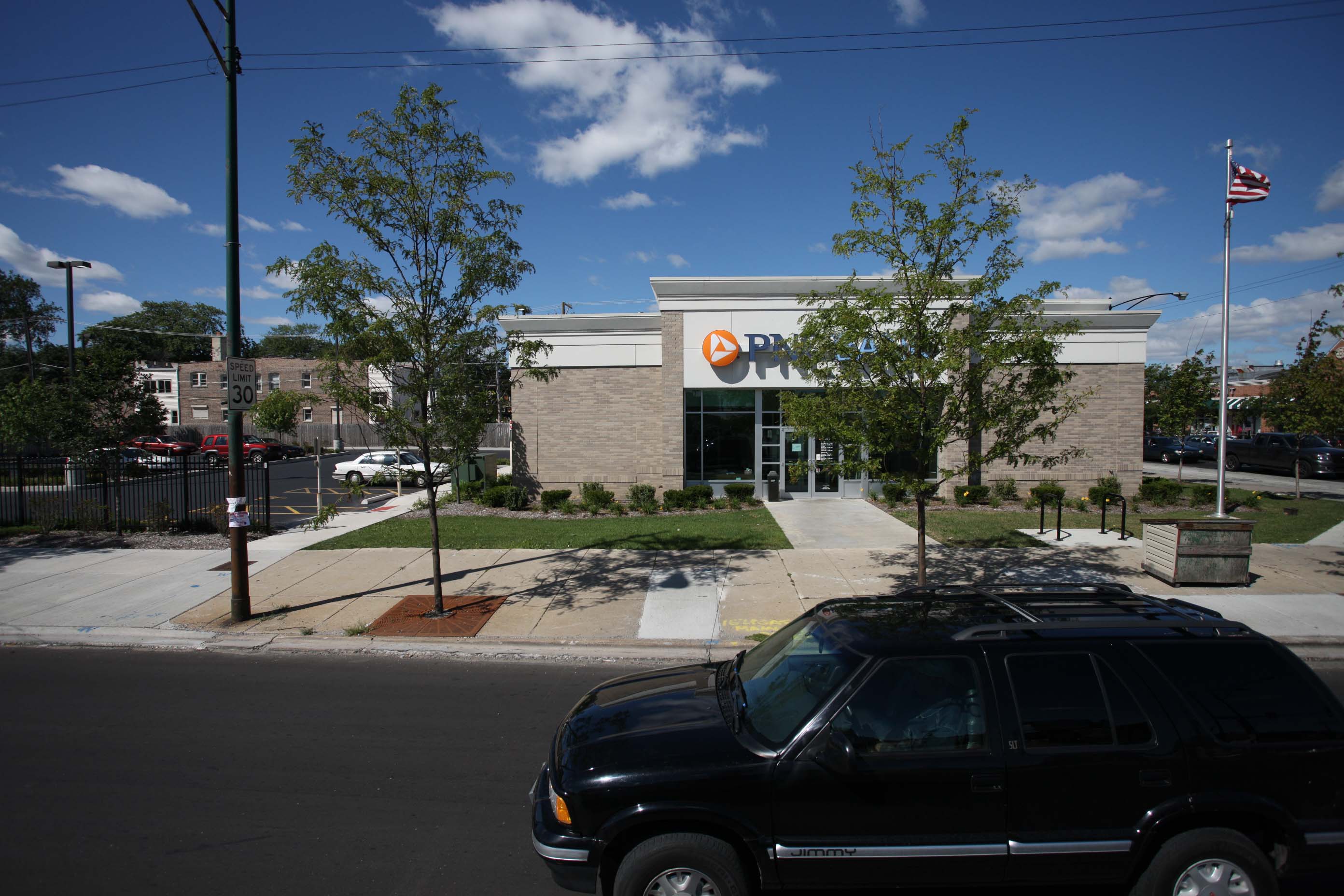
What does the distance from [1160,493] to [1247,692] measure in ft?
57.8

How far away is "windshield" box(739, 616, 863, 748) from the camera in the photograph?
3.37m

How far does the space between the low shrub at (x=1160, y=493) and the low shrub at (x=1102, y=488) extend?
59 centimetres

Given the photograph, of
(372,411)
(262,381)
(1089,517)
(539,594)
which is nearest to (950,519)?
(1089,517)

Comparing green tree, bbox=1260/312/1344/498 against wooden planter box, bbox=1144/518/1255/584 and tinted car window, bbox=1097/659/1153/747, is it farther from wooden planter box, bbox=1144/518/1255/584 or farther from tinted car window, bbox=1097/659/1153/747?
tinted car window, bbox=1097/659/1153/747

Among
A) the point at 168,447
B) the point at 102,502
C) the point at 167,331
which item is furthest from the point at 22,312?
the point at 102,502

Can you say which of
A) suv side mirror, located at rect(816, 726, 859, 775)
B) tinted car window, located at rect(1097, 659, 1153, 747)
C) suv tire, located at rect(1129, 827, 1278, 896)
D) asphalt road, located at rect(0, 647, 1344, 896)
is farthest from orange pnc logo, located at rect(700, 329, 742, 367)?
suv tire, located at rect(1129, 827, 1278, 896)

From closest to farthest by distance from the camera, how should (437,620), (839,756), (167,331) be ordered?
1. (839,756)
2. (437,620)
3. (167,331)

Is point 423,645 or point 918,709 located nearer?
point 918,709

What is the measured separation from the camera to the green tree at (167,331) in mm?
83188

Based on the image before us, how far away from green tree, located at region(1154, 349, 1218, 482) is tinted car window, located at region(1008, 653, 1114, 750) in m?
22.5

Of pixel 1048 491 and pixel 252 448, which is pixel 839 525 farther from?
pixel 252 448

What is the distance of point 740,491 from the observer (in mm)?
18453

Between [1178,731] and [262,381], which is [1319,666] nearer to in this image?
[1178,731]

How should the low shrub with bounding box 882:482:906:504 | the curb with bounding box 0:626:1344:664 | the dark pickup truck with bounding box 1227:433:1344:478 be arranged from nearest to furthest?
the curb with bounding box 0:626:1344:664
the low shrub with bounding box 882:482:906:504
the dark pickup truck with bounding box 1227:433:1344:478
